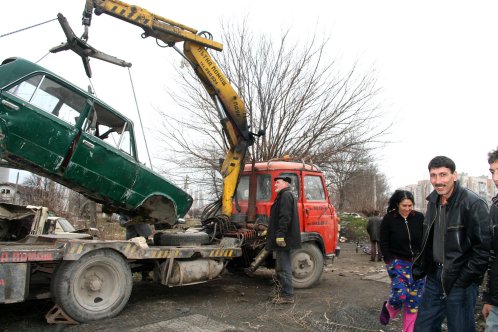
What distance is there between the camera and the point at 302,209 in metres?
7.57

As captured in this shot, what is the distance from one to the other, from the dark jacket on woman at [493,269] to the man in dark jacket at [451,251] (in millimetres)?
65

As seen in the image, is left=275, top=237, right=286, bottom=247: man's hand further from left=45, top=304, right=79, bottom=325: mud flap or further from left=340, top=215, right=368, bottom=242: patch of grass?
left=340, top=215, right=368, bottom=242: patch of grass

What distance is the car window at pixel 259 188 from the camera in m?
7.65

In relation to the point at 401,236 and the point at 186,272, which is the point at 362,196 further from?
the point at 401,236

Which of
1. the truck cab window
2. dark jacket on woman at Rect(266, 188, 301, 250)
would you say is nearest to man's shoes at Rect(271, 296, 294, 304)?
dark jacket on woman at Rect(266, 188, 301, 250)

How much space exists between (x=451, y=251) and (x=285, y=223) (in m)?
3.19

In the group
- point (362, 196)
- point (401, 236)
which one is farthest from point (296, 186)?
point (362, 196)

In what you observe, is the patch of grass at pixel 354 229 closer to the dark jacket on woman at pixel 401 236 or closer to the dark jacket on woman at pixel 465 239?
the dark jacket on woman at pixel 401 236

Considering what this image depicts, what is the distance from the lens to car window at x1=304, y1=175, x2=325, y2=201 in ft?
25.5

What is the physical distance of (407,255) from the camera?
449cm

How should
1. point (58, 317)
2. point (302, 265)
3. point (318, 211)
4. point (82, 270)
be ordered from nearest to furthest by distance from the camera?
point (58, 317), point (82, 270), point (302, 265), point (318, 211)

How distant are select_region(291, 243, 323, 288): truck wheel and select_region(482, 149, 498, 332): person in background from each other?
182 inches

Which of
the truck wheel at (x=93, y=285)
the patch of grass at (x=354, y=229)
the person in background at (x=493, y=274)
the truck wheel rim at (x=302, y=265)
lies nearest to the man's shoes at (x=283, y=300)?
the truck wheel rim at (x=302, y=265)

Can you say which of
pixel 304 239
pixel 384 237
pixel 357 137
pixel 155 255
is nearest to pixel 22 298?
pixel 155 255
